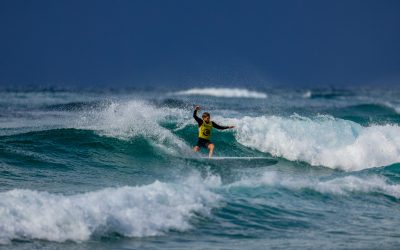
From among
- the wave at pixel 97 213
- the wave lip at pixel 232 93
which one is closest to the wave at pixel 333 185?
A: the wave at pixel 97 213

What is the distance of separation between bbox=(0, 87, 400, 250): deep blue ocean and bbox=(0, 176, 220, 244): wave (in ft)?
0.07

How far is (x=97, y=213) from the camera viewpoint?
10836 millimetres

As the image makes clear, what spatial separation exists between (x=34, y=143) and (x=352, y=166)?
954cm

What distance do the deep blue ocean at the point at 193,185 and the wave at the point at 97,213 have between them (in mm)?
21

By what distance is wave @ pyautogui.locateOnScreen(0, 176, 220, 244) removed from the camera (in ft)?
33.5

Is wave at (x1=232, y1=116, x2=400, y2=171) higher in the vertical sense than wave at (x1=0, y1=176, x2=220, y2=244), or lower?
higher

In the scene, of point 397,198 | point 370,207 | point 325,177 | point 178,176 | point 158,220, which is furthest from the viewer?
point 325,177

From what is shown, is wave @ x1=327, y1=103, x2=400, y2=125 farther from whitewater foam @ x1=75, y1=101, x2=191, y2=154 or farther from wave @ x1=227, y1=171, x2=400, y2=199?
wave @ x1=227, y1=171, x2=400, y2=199

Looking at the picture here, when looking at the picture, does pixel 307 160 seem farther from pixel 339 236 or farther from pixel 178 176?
pixel 339 236

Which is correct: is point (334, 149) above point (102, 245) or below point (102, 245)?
above

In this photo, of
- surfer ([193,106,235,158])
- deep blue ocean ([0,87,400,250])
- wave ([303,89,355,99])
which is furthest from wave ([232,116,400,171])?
wave ([303,89,355,99])

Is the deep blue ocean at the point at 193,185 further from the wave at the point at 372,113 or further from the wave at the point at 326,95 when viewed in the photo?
the wave at the point at 326,95

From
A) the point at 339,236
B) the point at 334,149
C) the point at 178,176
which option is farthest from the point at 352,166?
the point at 339,236

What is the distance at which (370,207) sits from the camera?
1385cm
